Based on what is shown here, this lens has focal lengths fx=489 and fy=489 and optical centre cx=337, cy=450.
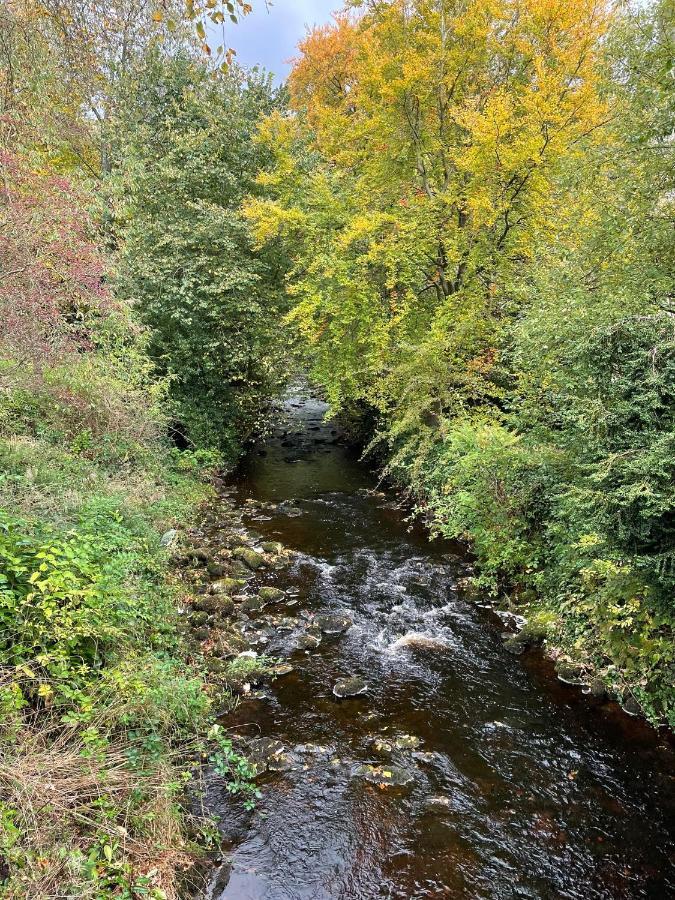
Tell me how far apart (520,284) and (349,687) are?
356 inches

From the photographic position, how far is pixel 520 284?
10.9m

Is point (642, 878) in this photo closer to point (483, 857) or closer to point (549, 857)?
point (549, 857)

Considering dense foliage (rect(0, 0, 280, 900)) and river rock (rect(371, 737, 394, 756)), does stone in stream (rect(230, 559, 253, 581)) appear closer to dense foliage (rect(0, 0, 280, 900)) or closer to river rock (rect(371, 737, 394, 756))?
dense foliage (rect(0, 0, 280, 900))

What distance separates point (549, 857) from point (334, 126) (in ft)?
57.9

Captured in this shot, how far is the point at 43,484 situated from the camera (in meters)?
6.41

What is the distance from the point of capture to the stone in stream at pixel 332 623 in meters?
7.70

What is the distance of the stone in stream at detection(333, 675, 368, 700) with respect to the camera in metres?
6.29

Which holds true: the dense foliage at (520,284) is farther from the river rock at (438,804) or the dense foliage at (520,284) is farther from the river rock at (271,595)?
the river rock at (271,595)

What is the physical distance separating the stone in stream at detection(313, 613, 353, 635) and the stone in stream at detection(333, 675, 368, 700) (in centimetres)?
117

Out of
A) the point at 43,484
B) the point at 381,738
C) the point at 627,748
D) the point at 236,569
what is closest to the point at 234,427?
the point at 236,569

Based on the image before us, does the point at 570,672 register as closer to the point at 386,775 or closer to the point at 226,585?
the point at 386,775

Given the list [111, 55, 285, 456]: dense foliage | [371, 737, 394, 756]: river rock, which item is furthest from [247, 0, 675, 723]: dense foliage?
[371, 737, 394, 756]: river rock

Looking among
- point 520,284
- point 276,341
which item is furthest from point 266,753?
point 276,341

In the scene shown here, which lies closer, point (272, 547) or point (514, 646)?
point (514, 646)
